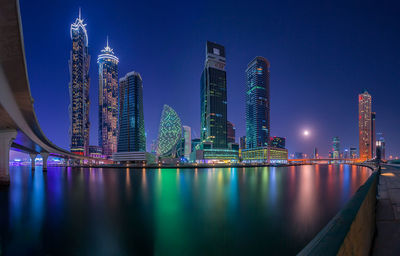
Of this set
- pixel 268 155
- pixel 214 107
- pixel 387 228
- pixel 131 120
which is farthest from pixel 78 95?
pixel 387 228

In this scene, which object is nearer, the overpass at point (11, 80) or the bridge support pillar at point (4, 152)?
the overpass at point (11, 80)

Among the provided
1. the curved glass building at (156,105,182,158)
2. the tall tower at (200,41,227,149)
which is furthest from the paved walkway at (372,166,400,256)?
the tall tower at (200,41,227,149)

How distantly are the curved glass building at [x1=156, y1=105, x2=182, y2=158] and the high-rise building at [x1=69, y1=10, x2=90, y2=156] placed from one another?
3478 inches

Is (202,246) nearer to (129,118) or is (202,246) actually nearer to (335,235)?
(335,235)

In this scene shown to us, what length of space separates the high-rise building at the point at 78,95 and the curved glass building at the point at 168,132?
88352 mm

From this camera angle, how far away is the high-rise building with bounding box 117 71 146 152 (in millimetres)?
150625

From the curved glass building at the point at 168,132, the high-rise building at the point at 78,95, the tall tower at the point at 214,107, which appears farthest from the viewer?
the high-rise building at the point at 78,95

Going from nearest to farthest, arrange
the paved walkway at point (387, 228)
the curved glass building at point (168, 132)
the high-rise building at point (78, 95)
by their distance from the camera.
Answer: the paved walkway at point (387, 228) → the curved glass building at point (168, 132) → the high-rise building at point (78, 95)

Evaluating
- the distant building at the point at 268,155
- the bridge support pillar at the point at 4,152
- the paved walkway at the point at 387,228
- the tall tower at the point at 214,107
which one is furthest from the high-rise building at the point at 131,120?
the paved walkway at the point at 387,228

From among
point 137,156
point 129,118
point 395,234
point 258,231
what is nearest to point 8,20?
point 258,231

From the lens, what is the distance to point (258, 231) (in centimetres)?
919

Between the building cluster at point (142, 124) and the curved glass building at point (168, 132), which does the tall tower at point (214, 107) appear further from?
the curved glass building at point (168, 132)

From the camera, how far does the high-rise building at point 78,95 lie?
179 m

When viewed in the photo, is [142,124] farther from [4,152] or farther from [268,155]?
[4,152]
